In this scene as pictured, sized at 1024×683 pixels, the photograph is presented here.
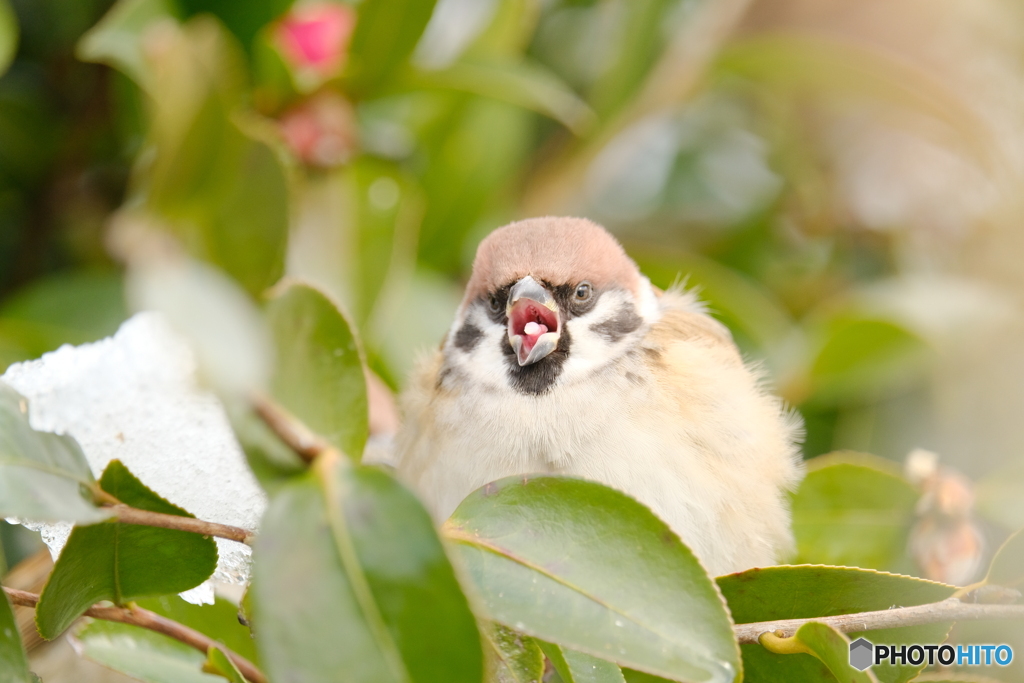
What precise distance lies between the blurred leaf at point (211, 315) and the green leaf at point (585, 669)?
431 millimetres

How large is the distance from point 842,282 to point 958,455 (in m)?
0.67

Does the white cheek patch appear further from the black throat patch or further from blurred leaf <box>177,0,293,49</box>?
blurred leaf <box>177,0,293,49</box>

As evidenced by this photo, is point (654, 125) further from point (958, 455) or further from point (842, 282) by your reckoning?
point (958, 455)

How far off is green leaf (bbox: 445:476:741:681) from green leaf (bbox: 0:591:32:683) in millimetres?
435

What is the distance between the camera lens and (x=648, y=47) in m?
2.37

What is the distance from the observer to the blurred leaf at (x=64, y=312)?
1.75 m

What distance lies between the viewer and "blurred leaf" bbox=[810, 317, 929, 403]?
7.00ft

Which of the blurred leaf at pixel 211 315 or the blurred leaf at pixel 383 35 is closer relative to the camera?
the blurred leaf at pixel 211 315

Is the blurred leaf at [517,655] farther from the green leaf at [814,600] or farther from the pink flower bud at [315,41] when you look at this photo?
the pink flower bud at [315,41]

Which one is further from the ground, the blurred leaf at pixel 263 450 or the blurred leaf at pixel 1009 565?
the blurred leaf at pixel 1009 565

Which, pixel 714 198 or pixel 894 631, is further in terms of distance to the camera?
pixel 714 198

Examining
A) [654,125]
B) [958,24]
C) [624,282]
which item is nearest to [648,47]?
[654,125]

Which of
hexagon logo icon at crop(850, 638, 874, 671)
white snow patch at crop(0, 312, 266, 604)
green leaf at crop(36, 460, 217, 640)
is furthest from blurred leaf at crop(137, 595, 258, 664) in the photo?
hexagon logo icon at crop(850, 638, 874, 671)

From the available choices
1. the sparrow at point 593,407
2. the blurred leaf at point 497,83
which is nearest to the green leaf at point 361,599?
the sparrow at point 593,407
